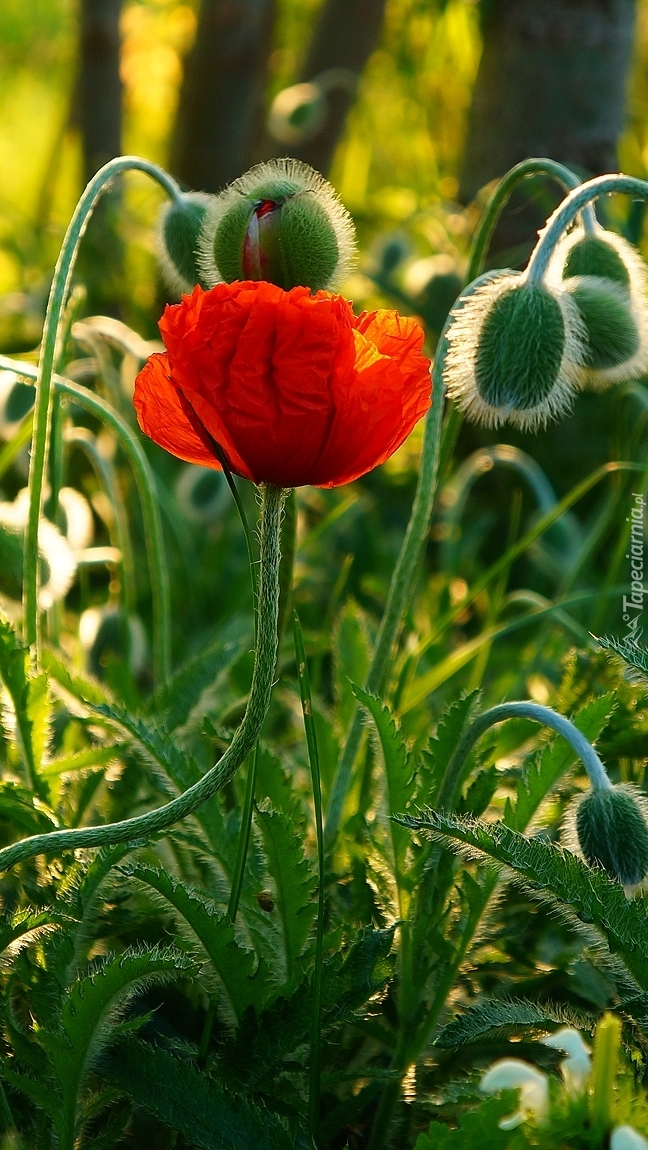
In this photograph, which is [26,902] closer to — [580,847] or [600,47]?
[580,847]

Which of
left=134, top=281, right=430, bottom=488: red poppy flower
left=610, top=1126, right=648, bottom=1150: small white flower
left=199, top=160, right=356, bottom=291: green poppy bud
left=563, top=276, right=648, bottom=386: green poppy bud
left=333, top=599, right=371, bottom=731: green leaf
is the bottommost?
left=610, top=1126, right=648, bottom=1150: small white flower

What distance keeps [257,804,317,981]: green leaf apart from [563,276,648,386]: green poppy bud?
47 centimetres

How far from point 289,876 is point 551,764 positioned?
0.22 metres

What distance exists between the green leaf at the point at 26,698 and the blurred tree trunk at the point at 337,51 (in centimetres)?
294

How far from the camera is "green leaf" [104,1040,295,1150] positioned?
792mm

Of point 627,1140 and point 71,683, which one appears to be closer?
point 627,1140

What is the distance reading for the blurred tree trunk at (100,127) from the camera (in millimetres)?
2963

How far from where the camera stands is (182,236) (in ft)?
3.76

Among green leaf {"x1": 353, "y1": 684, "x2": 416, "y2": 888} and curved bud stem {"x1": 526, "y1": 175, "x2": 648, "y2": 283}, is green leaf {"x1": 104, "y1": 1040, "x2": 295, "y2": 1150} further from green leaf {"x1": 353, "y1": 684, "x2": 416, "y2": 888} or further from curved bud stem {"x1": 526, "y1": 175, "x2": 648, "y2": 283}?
curved bud stem {"x1": 526, "y1": 175, "x2": 648, "y2": 283}

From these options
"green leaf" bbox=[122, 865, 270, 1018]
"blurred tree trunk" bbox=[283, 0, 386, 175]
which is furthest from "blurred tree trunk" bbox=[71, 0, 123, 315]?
"green leaf" bbox=[122, 865, 270, 1018]

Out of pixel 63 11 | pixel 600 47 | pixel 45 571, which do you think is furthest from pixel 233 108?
pixel 63 11

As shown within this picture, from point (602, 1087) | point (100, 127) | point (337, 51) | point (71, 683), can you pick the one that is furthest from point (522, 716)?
point (337, 51)

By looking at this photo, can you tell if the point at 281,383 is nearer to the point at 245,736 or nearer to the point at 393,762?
the point at 245,736

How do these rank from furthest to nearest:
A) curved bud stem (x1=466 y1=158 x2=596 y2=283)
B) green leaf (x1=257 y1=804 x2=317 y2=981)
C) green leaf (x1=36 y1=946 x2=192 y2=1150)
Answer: curved bud stem (x1=466 y1=158 x2=596 y2=283)
green leaf (x1=257 y1=804 x2=317 y2=981)
green leaf (x1=36 y1=946 x2=192 y2=1150)
